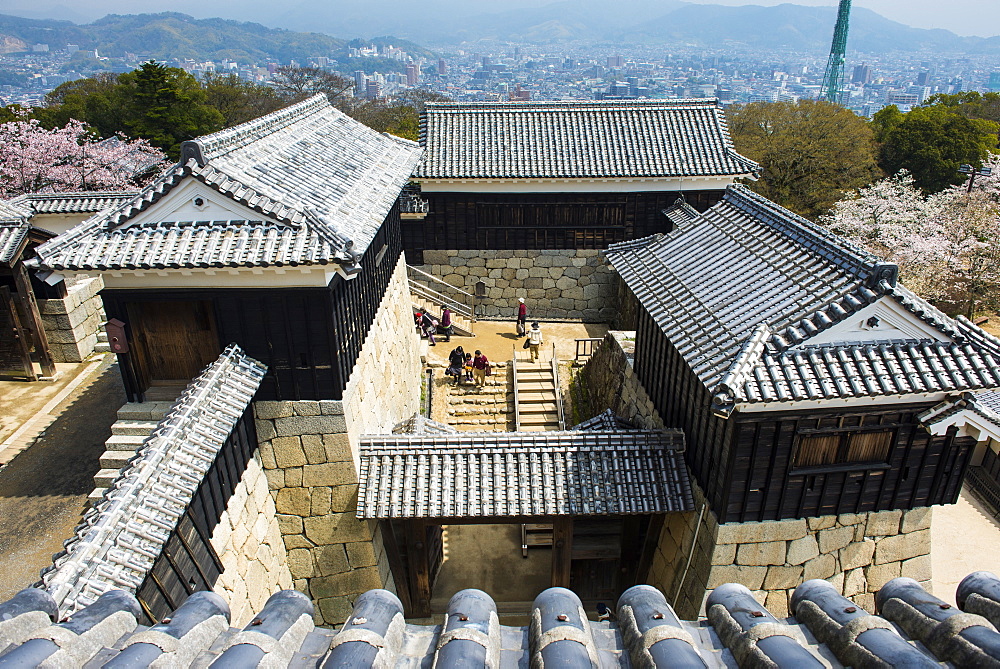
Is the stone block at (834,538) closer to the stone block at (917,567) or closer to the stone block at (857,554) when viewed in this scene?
the stone block at (857,554)

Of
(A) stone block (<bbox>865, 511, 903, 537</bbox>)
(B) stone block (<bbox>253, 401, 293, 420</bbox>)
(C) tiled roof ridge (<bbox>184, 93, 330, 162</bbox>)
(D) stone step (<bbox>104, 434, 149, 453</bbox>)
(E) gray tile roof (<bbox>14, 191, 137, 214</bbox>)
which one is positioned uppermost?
(C) tiled roof ridge (<bbox>184, 93, 330, 162</bbox>)

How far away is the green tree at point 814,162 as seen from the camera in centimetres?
3225

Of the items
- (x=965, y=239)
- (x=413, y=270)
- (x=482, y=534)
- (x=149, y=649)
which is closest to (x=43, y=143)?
(x=413, y=270)

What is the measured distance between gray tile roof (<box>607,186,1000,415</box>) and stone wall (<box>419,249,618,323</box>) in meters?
11.8

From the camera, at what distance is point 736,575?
405 inches

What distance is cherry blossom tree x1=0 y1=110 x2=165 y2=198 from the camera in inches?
1119

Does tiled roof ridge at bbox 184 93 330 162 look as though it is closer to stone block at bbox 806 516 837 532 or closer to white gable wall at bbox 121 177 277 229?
white gable wall at bbox 121 177 277 229

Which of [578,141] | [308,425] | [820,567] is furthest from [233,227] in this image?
[578,141]

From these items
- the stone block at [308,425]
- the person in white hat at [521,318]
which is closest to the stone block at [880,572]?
the stone block at [308,425]

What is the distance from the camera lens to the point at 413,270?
78.6 feet

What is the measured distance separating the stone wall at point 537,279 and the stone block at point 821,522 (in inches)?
580

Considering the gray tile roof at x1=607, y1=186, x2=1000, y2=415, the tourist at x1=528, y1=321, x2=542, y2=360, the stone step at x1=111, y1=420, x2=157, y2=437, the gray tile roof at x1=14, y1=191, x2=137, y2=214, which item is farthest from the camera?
the tourist at x1=528, y1=321, x2=542, y2=360

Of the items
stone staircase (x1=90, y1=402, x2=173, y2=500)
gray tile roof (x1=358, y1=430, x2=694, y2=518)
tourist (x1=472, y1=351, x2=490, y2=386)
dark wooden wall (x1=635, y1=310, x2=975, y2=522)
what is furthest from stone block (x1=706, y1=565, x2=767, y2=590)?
tourist (x1=472, y1=351, x2=490, y2=386)

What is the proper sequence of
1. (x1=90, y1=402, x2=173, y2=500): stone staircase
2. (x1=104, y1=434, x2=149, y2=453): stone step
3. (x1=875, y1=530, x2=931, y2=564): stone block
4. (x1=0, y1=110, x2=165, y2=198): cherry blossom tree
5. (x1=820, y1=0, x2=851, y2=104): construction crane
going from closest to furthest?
(x1=90, y1=402, x2=173, y2=500): stone staircase, (x1=104, y1=434, x2=149, y2=453): stone step, (x1=875, y1=530, x2=931, y2=564): stone block, (x1=0, y1=110, x2=165, y2=198): cherry blossom tree, (x1=820, y1=0, x2=851, y2=104): construction crane
